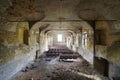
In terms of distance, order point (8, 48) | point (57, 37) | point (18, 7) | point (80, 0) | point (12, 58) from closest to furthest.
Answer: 1. point (80, 0)
2. point (18, 7)
3. point (8, 48)
4. point (12, 58)
5. point (57, 37)

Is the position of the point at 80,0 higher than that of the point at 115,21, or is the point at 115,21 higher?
the point at 80,0

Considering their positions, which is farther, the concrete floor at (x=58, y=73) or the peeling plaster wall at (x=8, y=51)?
the concrete floor at (x=58, y=73)

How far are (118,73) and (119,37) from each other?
1513 millimetres

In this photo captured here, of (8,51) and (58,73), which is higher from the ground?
(8,51)

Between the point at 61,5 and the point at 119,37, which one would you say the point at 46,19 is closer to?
the point at 61,5

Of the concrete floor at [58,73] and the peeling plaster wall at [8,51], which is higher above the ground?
the peeling plaster wall at [8,51]

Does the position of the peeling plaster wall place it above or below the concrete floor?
above

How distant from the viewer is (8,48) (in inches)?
233

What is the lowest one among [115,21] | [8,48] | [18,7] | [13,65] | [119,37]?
[13,65]

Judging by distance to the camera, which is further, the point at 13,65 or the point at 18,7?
the point at 13,65

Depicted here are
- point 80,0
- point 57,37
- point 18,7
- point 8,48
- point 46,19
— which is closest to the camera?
point 80,0

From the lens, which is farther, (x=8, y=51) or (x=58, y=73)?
(x=58, y=73)

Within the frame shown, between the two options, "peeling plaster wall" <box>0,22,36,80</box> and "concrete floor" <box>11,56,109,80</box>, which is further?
"concrete floor" <box>11,56,109,80</box>

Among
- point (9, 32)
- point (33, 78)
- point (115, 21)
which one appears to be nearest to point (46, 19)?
point (9, 32)
